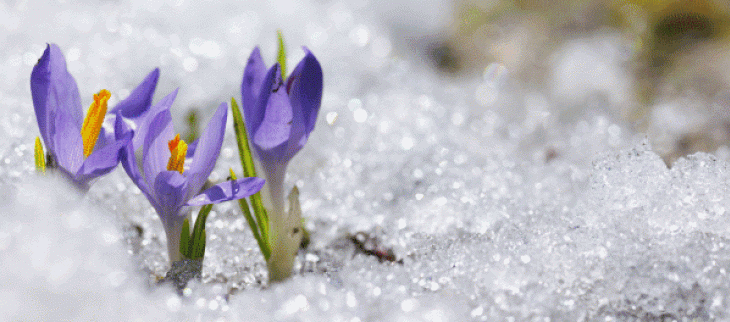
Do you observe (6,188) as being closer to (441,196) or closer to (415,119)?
(441,196)

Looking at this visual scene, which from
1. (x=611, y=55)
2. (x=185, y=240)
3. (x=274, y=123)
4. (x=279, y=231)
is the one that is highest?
(x=611, y=55)

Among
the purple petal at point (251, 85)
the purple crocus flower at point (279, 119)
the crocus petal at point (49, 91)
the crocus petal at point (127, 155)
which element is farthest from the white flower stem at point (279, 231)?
the crocus petal at point (49, 91)

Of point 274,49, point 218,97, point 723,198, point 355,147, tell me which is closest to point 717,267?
point 723,198

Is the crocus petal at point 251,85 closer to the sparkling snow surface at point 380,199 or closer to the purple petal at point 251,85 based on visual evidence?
the purple petal at point 251,85

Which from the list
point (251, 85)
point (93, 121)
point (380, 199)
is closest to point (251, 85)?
point (251, 85)

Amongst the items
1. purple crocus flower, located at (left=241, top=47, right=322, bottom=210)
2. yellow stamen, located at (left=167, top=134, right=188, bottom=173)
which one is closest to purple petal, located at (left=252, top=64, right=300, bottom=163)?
purple crocus flower, located at (left=241, top=47, right=322, bottom=210)

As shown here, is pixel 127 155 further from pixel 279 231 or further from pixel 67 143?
pixel 279 231

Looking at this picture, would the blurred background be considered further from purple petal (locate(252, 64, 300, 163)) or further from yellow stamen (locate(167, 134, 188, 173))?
yellow stamen (locate(167, 134, 188, 173))
